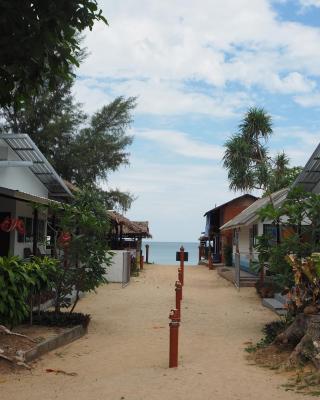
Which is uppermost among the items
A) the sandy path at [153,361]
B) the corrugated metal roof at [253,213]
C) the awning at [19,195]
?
the corrugated metal roof at [253,213]

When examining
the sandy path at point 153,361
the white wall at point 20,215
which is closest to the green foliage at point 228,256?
the white wall at point 20,215

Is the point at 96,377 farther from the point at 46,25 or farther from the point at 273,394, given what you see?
the point at 46,25

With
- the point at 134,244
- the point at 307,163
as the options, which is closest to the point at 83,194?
the point at 307,163

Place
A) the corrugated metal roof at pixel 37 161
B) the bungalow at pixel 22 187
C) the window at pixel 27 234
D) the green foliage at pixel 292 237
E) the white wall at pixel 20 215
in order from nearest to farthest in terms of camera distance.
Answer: the green foliage at pixel 292 237, the bungalow at pixel 22 187, the corrugated metal roof at pixel 37 161, the white wall at pixel 20 215, the window at pixel 27 234

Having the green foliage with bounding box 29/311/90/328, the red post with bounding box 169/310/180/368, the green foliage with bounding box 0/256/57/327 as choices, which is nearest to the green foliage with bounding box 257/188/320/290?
the red post with bounding box 169/310/180/368

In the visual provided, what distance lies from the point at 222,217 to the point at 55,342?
3261 cm

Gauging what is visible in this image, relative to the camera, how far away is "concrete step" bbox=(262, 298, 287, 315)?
45.5 feet

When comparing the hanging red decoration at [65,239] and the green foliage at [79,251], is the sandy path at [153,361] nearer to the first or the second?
the green foliage at [79,251]

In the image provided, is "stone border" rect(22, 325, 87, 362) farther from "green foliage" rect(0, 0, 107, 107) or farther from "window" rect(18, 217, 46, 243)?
"window" rect(18, 217, 46, 243)

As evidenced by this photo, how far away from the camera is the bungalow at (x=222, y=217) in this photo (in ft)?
130

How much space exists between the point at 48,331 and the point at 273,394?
15.9ft

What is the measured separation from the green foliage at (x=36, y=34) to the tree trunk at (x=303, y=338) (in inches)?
193

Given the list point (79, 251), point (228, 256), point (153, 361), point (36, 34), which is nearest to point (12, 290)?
point (153, 361)

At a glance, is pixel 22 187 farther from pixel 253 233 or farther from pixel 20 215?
pixel 253 233
